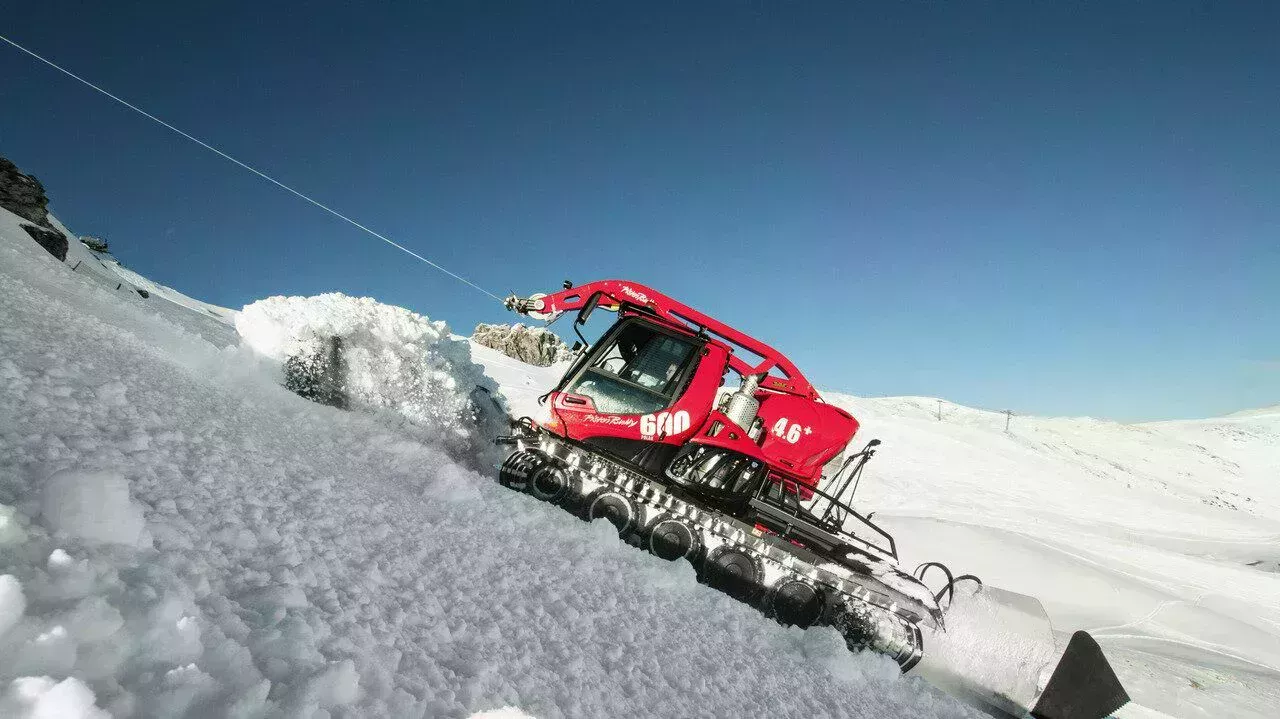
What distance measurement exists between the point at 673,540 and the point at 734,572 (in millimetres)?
539

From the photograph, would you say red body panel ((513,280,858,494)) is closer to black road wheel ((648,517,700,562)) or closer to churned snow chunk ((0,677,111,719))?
black road wheel ((648,517,700,562))

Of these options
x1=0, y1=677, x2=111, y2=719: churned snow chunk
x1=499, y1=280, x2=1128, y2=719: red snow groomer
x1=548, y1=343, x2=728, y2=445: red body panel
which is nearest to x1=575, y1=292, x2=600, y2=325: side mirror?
x1=499, y1=280, x2=1128, y2=719: red snow groomer

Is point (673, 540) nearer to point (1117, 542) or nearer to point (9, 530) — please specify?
point (9, 530)

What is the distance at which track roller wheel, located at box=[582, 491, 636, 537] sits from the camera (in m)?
4.91

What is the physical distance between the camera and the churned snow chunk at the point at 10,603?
0.97m

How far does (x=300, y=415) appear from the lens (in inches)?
147

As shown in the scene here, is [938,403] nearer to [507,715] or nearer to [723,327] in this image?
[723,327]

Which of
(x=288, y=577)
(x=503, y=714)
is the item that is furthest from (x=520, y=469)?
(x=503, y=714)

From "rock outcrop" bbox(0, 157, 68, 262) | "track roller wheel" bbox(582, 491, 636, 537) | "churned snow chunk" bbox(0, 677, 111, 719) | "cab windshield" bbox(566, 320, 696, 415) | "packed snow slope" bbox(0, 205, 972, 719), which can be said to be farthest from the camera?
"rock outcrop" bbox(0, 157, 68, 262)

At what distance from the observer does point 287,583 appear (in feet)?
5.10

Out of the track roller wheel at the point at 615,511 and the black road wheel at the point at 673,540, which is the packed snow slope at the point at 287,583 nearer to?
the black road wheel at the point at 673,540

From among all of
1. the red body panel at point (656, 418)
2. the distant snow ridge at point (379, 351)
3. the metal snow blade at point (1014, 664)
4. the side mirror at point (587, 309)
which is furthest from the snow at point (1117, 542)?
the distant snow ridge at point (379, 351)

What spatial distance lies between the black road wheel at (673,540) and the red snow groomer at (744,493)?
0.01 metres

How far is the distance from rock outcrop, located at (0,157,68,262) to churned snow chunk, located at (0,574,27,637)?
34.7 ft
